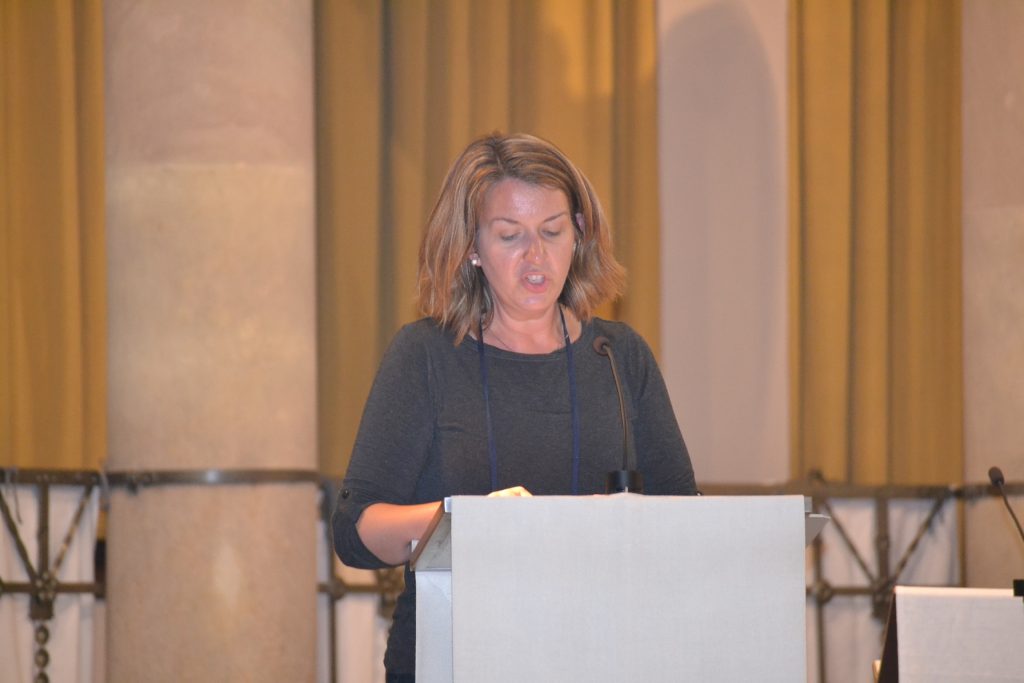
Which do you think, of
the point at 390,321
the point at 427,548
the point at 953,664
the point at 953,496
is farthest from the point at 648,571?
the point at 953,496

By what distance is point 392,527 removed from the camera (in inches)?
76.9

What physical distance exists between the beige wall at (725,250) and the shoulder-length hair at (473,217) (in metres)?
2.23

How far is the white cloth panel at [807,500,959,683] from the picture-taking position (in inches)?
172

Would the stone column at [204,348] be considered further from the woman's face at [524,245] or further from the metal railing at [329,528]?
the woman's face at [524,245]

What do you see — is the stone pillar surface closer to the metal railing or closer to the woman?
the metal railing

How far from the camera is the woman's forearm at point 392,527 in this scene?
192 centimetres

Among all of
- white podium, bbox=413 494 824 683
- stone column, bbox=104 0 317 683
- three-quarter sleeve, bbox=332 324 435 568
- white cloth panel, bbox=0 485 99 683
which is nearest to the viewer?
white podium, bbox=413 494 824 683

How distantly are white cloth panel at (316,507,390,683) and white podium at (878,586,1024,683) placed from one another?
2.48 metres

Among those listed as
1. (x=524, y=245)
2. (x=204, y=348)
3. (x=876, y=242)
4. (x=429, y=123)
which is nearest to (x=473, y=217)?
(x=524, y=245)

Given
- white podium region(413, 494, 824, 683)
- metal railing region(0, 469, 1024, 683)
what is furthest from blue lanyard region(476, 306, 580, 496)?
metal railing region(0, 469, 1024, 683)

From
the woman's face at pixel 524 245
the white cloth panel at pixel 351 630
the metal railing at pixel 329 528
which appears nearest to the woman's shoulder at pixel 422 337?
the woman's face at pixel 524 245

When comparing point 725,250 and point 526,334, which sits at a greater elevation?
point 725,250

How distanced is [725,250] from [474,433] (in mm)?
2590

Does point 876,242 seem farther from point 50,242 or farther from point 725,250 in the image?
point 50,242
